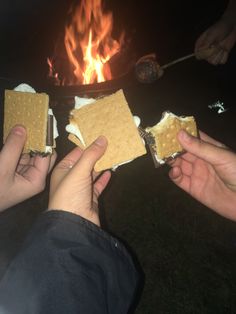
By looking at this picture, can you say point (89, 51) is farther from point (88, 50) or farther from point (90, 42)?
point (90, 42)

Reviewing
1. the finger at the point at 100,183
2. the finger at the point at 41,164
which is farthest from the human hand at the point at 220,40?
the finger at the point at 41,164

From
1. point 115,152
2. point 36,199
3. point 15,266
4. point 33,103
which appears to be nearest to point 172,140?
point 115,152

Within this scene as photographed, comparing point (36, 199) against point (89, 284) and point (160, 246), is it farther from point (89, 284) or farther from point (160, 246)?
point (89, 284)

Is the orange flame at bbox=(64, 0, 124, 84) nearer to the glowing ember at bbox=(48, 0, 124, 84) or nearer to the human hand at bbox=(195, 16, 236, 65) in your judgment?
the glowing ember at bbox=(48, 0, 124, 84)

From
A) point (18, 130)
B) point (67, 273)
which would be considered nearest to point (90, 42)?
point (18, 130)

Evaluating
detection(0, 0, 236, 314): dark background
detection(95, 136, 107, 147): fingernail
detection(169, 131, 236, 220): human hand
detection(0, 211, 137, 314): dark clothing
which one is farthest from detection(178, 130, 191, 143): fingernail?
detection(0, 0, 236, 314): dark background


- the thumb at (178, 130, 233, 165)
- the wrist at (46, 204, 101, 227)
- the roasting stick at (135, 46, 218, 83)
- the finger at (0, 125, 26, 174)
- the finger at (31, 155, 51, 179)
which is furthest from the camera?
the roasting stick at (135, 46, 218, 83)

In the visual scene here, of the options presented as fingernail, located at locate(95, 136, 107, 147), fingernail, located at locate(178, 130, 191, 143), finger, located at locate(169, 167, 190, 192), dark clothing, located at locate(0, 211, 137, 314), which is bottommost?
dark clothing, located at locate(0, 211, 137, 314)
